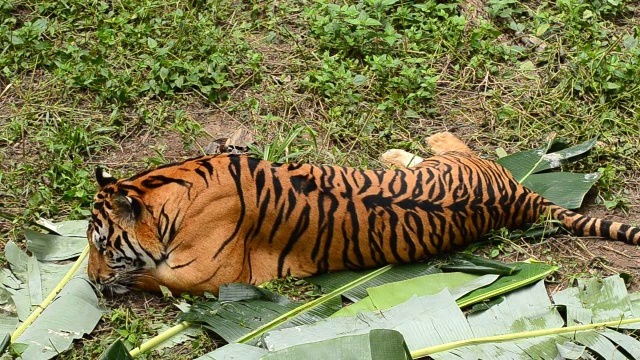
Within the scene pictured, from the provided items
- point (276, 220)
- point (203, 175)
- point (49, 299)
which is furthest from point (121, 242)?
point (276, 220)

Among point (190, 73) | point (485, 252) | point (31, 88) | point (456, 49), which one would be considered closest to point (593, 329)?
point (485, 252)

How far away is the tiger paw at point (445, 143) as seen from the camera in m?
6.63

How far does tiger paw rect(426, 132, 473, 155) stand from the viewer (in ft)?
21.7

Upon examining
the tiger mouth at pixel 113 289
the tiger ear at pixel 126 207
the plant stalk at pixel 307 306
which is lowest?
the tiger mouth at pixel 113 289

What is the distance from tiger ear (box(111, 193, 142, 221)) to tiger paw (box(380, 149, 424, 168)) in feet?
6.76

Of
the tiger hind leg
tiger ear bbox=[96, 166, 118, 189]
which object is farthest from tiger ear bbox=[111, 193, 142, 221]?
the tiger hind leg

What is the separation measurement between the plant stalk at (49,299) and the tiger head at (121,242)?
0.16 metres

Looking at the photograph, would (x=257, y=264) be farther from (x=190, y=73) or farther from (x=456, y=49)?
(x=456, y=49)

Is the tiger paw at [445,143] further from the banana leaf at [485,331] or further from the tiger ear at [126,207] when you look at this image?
the tiger ear at [126,207]

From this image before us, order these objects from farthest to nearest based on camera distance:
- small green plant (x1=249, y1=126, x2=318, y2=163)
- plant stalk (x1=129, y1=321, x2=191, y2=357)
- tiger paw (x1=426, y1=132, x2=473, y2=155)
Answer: tiger paw (x1=426, y1=132, x2=473, y2=155)
small green plant (x1=249, y1=126, x2=318, y2=163)
plant stalk (x1=129, y1=321, x2=191, y2=357)

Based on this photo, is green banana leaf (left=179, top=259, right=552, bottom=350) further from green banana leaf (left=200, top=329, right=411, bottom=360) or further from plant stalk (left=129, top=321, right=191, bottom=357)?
green banana leaf (left=200, top=329, right=411, bottom=360)

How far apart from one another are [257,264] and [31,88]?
9.44 ft

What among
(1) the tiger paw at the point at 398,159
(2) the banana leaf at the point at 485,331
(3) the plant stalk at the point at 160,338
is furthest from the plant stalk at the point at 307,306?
(1) the tiger paw at the point at 398,159

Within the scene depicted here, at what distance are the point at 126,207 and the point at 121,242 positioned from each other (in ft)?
0.81
